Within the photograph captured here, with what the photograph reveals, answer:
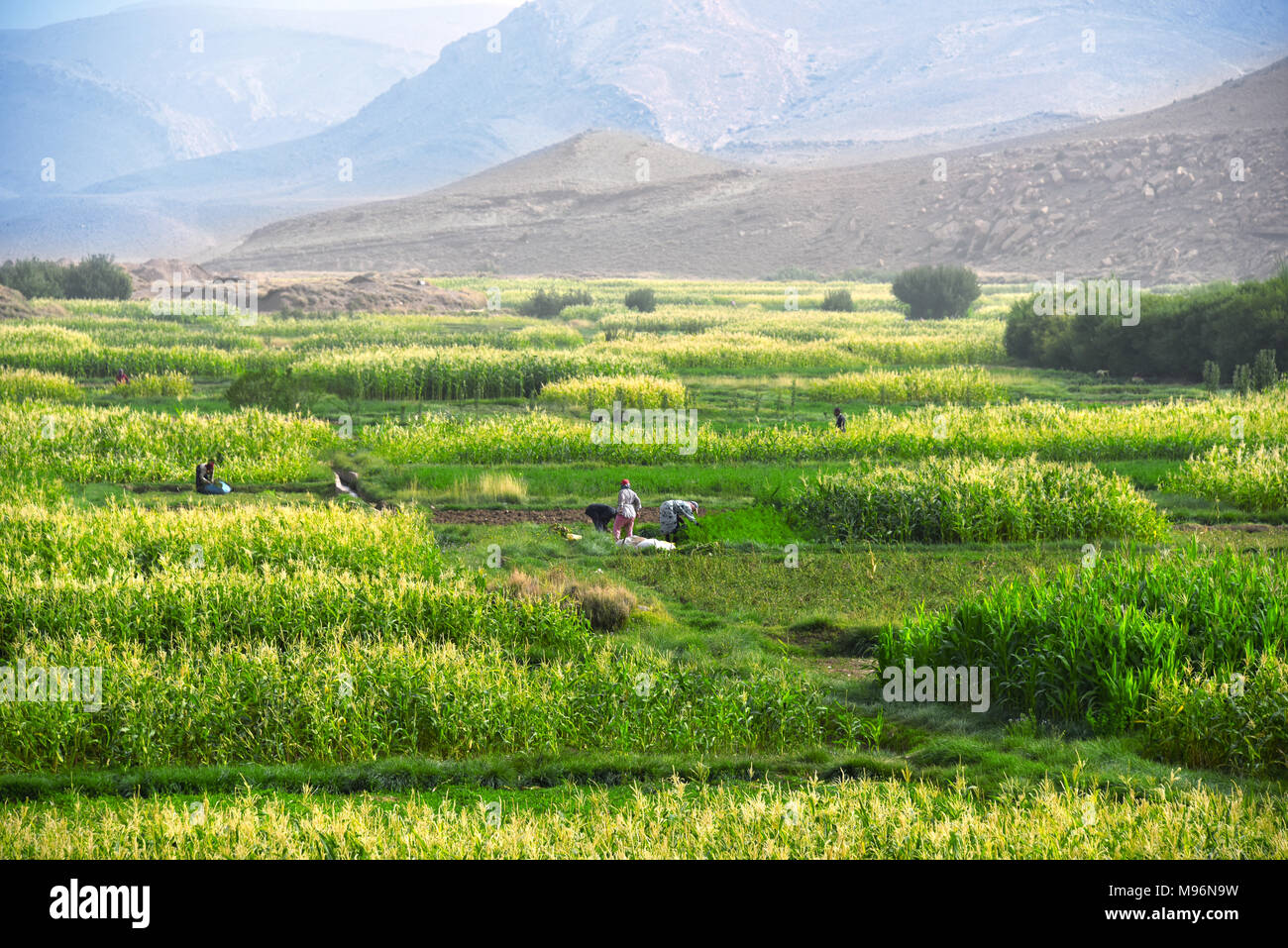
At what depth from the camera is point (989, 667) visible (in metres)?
12.3

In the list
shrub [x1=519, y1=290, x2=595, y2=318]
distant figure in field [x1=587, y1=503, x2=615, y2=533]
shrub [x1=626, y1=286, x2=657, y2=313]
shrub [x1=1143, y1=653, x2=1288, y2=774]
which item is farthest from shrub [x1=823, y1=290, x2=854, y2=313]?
shrub [x1=1143, y1=653, x2=1288, y2=774]

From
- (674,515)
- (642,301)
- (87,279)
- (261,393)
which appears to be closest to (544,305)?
(642,301)

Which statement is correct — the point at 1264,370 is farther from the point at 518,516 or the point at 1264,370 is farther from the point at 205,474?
the point at 205,474

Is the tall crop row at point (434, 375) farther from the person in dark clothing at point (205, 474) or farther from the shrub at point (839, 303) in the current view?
the shrub at point (839, 303)

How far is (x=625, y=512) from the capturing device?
63.6 ft

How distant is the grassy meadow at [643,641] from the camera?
342 inches

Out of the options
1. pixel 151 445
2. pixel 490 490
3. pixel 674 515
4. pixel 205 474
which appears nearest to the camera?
pixel 674 515

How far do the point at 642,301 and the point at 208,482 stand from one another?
57.1m

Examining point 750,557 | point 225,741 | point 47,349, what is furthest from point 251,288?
point 225,741

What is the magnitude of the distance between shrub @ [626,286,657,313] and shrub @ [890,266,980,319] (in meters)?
16.5

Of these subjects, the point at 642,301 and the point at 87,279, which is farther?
the point at 87,279

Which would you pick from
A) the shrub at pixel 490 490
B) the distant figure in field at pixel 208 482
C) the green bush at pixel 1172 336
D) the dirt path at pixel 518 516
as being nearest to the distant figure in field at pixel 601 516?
the dirt path at pixel 518 516
